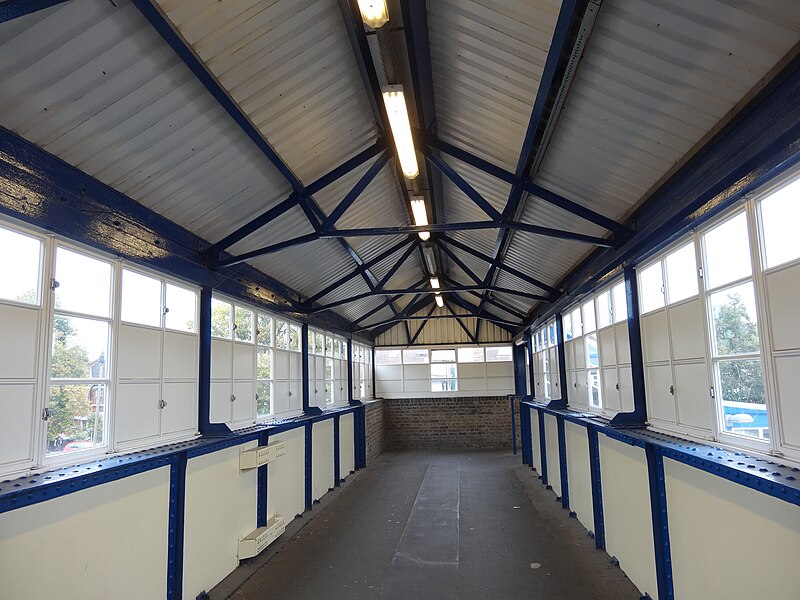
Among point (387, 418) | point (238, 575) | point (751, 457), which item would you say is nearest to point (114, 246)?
point (238, 575)

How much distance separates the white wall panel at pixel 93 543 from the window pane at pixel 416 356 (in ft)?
39.9

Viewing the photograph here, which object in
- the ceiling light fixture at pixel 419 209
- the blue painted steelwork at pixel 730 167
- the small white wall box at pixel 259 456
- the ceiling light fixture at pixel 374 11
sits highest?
the ceiling light fixture at pixel 374 11

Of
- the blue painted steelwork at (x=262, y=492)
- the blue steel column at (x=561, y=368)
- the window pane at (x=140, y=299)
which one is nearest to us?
the window pane at (x=140, y=299)

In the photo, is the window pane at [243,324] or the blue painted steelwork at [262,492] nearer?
the blue painted steelwork at [262,492]

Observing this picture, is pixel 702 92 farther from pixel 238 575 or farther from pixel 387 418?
pixel 387 418

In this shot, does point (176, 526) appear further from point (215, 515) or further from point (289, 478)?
point (289, 478)

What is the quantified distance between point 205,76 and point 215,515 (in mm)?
4108

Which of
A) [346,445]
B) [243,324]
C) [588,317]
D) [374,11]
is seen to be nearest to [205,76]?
[374,11]

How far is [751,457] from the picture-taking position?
3.07 m

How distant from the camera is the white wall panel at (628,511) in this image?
14.6ft

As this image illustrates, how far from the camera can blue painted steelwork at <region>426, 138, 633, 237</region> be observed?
16.5 ft

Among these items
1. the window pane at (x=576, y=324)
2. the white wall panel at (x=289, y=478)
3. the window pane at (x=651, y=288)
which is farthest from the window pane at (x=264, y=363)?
the window pane at (x=651, y=288)

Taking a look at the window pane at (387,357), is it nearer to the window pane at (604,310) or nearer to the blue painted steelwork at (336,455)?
the blue painted steelwork at (336,455)

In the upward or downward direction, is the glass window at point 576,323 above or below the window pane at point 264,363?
above
